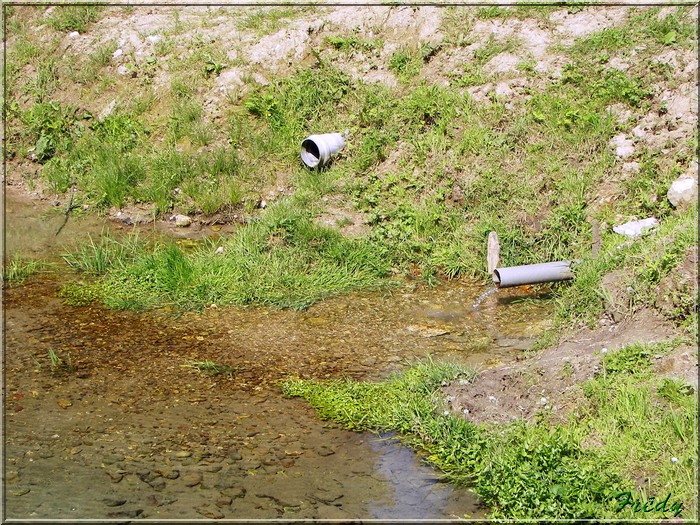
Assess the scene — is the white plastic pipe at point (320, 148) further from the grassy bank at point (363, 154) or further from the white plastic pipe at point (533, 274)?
the white plastic pipe at point (533, 274)

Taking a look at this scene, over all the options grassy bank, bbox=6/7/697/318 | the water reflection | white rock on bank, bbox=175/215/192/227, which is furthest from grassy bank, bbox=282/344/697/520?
white rock on bank, bbox=175/215/192/227

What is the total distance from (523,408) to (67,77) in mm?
9028

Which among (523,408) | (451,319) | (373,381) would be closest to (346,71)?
(451,319)

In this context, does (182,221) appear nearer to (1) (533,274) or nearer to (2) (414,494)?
(1) (533,274)

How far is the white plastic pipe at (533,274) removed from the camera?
702 centimetres

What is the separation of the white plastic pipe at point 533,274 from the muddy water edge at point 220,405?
273 millimetres

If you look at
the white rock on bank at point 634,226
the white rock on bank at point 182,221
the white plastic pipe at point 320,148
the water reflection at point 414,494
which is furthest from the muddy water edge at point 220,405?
the white plastic pipe at point 320,148

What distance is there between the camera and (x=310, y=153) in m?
9.66

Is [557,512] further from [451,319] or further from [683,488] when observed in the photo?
[451,319]

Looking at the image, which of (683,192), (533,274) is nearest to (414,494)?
(533,274)

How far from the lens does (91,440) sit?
502cm

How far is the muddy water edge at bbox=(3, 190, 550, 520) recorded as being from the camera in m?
4.45

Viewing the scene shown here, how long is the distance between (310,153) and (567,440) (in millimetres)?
5880

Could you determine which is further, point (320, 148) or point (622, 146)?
point (320, 148)
